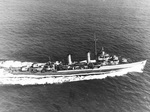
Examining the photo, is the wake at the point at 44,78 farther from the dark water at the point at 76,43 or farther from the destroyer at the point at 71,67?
the dark water at the point at 76,43

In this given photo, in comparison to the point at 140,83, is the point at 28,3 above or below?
above

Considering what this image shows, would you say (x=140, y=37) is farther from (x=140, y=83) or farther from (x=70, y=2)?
(x=70, y=2)

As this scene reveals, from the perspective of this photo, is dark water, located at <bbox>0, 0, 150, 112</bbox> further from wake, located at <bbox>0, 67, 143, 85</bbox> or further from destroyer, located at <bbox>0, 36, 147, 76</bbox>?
→ destroyer, located at <bbox>0, 36, 147, 76</bbox>

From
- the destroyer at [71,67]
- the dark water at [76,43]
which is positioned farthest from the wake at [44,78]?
the dark water at [76,43]

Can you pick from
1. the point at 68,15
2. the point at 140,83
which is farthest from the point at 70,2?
the point at 140,83

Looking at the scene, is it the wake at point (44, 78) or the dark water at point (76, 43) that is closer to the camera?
the dark water at point (76, 43)

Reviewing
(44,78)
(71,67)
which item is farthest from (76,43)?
(44,78)

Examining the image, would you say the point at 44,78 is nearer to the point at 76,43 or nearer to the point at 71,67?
the point at 71,67

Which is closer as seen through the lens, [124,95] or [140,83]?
[124,95]
